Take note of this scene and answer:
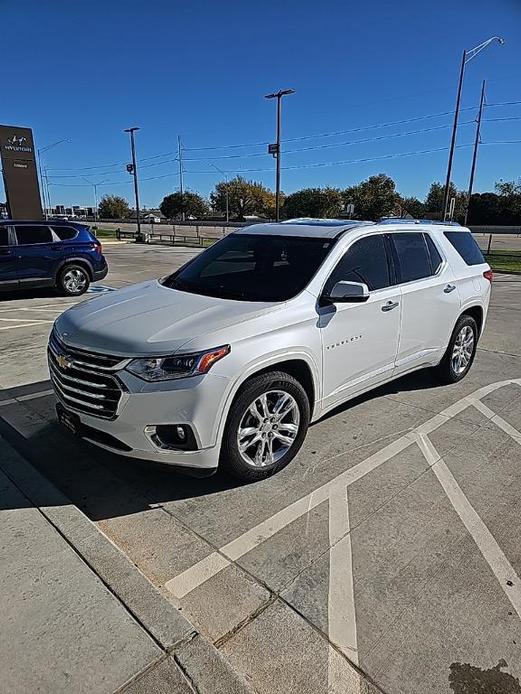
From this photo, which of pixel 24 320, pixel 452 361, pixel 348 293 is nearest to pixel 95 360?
pixel 348 293

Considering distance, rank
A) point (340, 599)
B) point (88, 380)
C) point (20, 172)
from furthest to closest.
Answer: point (20, 172) → point (88, 380) → point (340, 599)

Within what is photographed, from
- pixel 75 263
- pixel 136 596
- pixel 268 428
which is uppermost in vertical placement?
pixel 75 263

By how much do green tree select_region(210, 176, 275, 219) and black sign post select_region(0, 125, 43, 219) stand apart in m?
68.7

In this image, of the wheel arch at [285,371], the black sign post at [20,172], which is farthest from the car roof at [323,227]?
the black sign post at [20,172]

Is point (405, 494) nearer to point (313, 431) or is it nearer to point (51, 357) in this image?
point (313, 431)

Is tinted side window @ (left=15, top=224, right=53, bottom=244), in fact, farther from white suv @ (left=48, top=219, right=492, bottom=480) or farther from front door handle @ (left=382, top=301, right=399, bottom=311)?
front door handle @ (left=382, top=301, right=399, bottom=311)

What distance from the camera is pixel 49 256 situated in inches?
410

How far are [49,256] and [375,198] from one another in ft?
204

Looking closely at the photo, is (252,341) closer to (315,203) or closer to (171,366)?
(171,366)

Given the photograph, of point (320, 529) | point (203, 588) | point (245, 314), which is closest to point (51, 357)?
point (245, 314)

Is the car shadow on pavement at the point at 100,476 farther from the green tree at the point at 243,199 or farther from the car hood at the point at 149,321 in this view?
the green tree at the point at 243,199

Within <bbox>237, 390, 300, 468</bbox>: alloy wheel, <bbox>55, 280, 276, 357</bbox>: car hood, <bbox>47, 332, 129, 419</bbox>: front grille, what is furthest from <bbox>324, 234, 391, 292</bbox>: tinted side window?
<bbox>47, 332, 129, 419</bbox>: front grille

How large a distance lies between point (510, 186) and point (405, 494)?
79503 millimetres

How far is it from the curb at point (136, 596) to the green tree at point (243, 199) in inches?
3644
